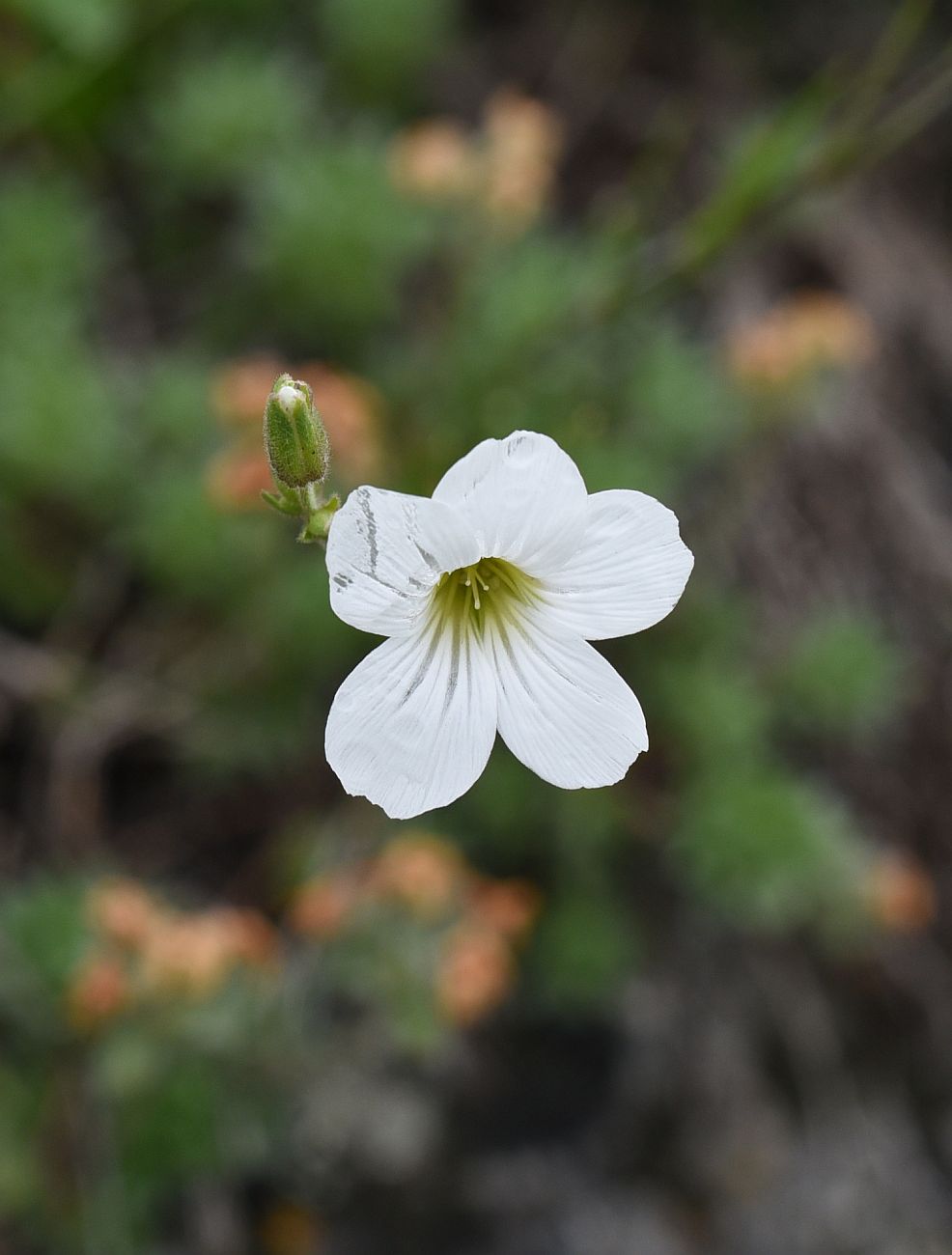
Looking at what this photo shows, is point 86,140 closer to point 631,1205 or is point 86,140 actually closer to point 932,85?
point 932,85

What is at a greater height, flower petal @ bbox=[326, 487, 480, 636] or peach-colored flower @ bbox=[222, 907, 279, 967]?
flower petal @ bbox=[326, 487, 480, 636]

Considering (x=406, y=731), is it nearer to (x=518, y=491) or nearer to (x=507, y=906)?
(x=518, y=491)

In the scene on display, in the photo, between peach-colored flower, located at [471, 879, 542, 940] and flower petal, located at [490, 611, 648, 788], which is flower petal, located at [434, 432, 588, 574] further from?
peach-colored flower, located at [471, 879, 542, 940]

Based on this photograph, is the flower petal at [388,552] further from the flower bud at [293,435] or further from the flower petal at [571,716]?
the flower petal at [571,716]

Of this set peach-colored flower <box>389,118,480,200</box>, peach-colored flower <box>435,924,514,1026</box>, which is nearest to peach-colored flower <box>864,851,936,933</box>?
peach-colored flower <box>435,924,514,1026</box>

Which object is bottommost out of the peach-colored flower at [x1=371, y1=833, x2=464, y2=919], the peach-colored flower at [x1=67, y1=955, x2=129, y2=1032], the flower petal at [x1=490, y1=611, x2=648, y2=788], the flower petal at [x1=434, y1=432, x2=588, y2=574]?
the peach-colored flower at [x1=67, y1=955, x2=129, y2=1032]

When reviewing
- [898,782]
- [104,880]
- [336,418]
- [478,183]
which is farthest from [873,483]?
[104,880]
